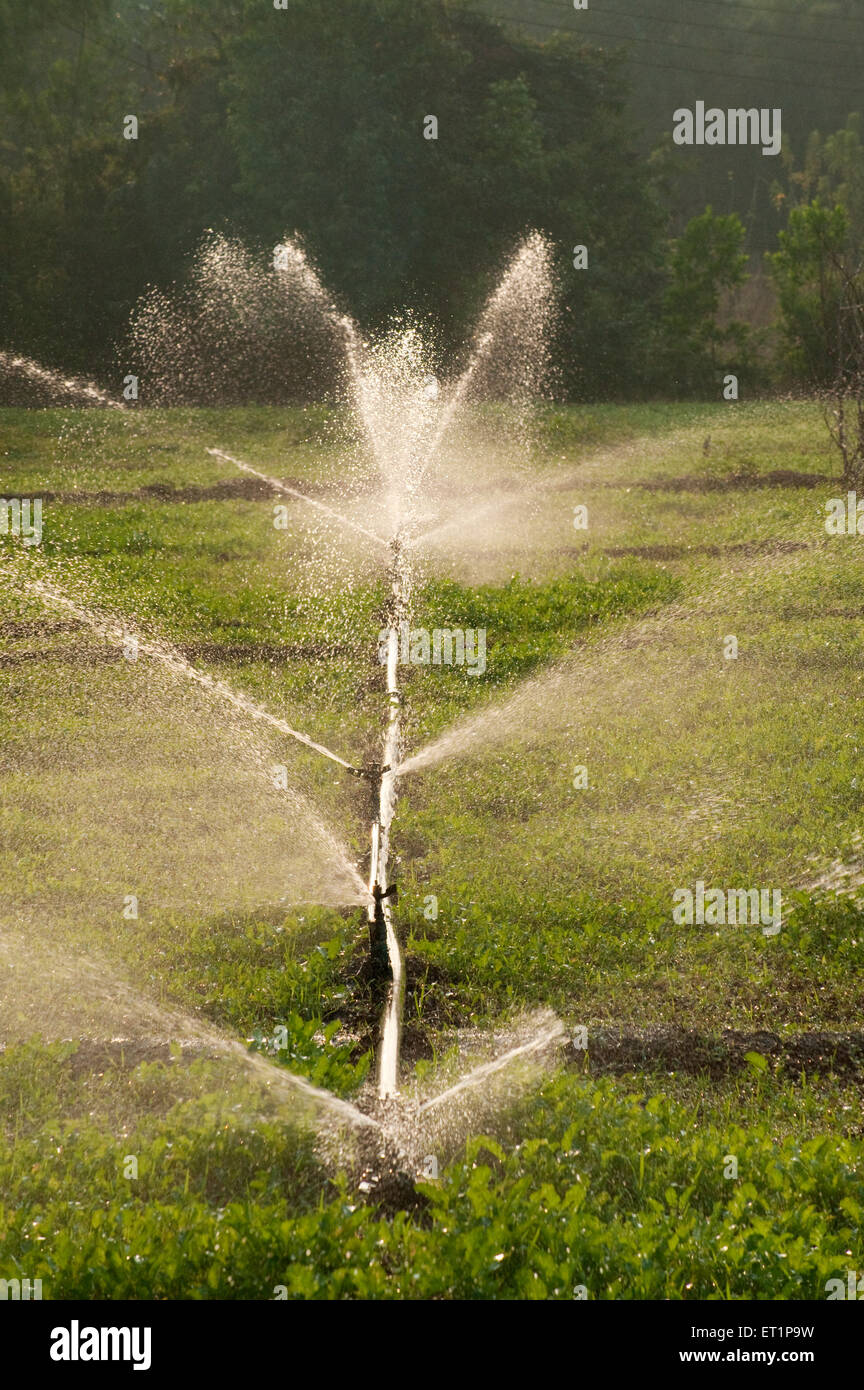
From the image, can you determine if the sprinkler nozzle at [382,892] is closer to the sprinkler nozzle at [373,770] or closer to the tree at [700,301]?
the sprinkler nozzle at [373,770]

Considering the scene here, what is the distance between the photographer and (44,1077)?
4770 mm

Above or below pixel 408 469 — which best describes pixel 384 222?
above

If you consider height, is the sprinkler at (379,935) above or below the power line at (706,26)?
below

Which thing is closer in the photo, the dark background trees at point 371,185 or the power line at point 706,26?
the dark background trees at point 371,185

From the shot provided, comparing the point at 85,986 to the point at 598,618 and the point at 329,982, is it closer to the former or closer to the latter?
the point at 329,982

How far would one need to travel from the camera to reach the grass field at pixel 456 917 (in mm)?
3764

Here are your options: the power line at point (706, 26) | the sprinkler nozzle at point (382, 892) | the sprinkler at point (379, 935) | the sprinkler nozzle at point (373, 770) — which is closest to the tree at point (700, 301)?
the sprinkler nozzle at point (373, 770)

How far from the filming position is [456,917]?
6082 millimetres


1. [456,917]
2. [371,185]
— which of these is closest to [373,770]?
[456,917]

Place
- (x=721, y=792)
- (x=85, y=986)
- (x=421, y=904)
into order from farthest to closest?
(x=721, y=792) < (x=421, y=904) < (x=85, y=986)

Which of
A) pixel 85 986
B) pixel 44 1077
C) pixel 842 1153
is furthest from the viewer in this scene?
pixel 85 986

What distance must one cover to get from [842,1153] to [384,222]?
25.3 metres

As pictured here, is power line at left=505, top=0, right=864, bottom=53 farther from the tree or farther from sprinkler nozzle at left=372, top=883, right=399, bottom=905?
sprinkler nozzle at left=372, top=883, right=399, bottom=905

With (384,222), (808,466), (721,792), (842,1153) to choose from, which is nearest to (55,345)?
(384,222)
